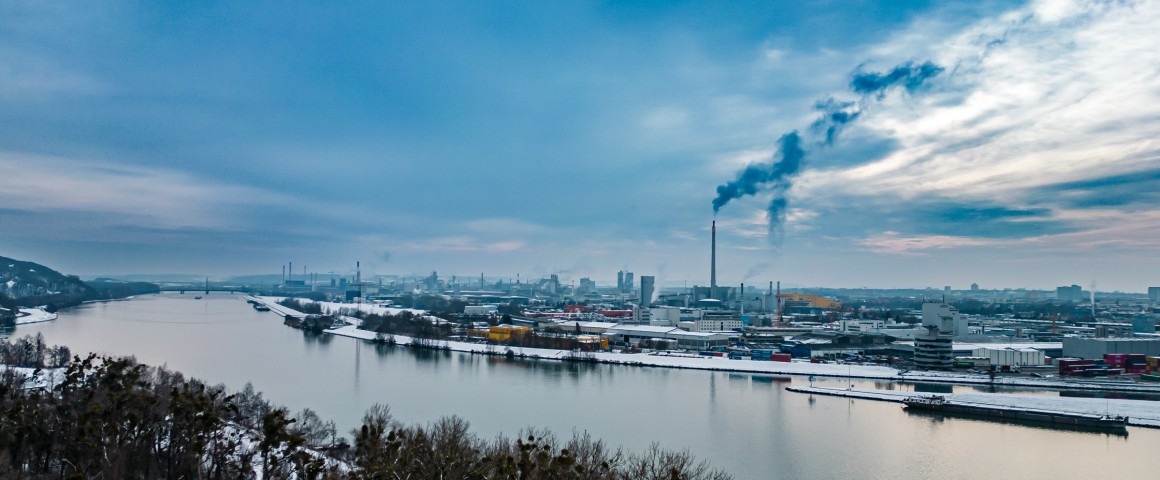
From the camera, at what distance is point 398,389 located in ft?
24.8

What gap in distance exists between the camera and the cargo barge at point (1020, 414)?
651cm

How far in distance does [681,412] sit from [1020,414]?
337cm

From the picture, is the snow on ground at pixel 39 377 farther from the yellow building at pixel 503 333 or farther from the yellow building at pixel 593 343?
the yellow building at pixel 593 343

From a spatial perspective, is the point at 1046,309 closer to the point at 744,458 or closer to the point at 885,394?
the point at 885,394

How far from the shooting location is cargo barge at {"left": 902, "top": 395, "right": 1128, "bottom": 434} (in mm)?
6512

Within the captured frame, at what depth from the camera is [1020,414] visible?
6969 millimetres

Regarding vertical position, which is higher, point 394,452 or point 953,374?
point 394,452

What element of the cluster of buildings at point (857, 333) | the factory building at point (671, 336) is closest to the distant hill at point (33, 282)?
the cluster of buildings at point (857, 333)

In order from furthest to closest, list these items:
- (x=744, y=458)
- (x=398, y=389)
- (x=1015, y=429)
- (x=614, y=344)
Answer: (x=614, y=344)
(x=398, y=389)
(x=1015, y=429)
(x=744, y=458)

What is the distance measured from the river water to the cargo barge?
18cm

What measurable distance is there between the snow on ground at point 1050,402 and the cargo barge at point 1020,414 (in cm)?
23

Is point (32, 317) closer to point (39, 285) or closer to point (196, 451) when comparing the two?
point (39, 285)

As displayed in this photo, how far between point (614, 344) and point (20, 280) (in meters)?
30.5

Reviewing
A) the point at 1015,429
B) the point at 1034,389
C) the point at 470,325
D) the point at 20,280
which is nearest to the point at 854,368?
the point at 1034,389
